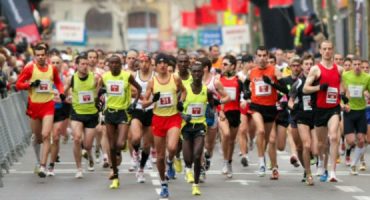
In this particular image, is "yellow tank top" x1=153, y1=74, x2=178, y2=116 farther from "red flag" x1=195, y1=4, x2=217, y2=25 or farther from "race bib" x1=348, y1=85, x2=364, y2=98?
"red flag" x1=195, y1=4, x2=217, y2=25

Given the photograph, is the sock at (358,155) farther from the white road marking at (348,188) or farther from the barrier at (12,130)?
the barrier at (12,130)

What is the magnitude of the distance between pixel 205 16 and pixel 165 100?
6795 cm

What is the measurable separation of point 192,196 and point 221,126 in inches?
148

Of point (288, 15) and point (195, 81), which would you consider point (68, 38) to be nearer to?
point (288, 15)

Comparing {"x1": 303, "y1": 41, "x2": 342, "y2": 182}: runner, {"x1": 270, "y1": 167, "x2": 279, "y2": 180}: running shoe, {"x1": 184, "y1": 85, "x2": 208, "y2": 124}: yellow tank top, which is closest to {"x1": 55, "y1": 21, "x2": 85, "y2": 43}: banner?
{"x1": 270, "y1": 167, "x2": 279, "y2": 180}: running shoe

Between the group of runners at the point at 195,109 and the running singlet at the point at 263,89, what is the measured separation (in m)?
0.02

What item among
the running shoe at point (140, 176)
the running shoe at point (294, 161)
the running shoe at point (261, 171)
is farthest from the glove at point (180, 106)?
the running shoe at point (294, 161)

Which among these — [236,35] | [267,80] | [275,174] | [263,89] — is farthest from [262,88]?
[236,35]

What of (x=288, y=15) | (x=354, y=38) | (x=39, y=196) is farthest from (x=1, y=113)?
(x=288, y=15)

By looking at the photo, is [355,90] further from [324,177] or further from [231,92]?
[324,177]

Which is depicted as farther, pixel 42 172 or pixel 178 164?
pixel 178 164

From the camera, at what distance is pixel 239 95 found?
2320 cm

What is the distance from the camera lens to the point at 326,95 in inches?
818

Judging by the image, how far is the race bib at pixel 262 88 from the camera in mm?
22172
